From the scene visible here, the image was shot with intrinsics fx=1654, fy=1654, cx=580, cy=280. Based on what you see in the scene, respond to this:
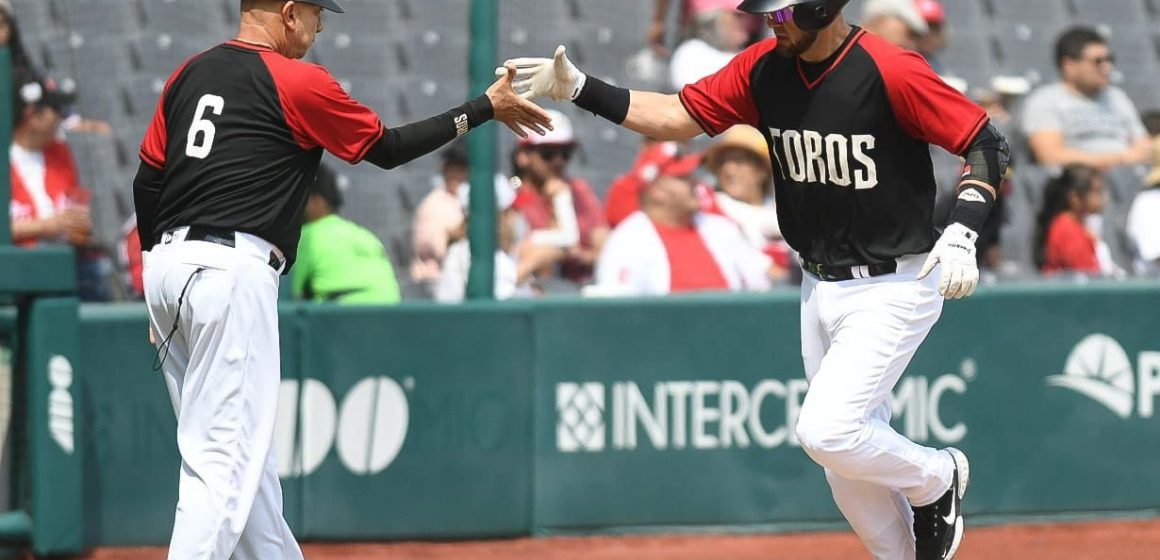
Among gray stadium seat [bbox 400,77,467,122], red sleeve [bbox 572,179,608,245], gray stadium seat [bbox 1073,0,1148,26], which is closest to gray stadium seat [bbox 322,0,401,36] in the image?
gray stadium seat [bbox 400,77,467,122]

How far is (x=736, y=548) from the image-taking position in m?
6.46

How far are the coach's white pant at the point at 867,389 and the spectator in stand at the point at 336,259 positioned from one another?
6.84 feet

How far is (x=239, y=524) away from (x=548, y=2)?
3.02 m

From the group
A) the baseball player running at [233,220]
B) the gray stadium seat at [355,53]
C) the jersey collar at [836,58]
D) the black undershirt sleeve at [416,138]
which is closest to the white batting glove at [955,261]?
the jersey collar at [836,58]

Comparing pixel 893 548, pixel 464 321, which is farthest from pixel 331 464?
pixel 893 548

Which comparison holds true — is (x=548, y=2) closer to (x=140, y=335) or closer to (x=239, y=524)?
(x=140, y=335)

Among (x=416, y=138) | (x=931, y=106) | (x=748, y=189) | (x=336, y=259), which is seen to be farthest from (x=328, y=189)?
(x=931, y=106)

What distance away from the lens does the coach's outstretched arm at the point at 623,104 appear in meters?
→ 5.16

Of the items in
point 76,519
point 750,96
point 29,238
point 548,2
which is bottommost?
point 76,519

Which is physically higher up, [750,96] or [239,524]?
[750,96]

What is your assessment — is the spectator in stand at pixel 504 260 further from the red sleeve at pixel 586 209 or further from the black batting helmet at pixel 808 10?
the black batting helmet at pixel 808 10

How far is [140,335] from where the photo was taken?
6211 millimetres

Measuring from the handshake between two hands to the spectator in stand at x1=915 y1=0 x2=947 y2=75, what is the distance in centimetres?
312

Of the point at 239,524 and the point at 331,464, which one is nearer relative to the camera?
the point at 239,524
